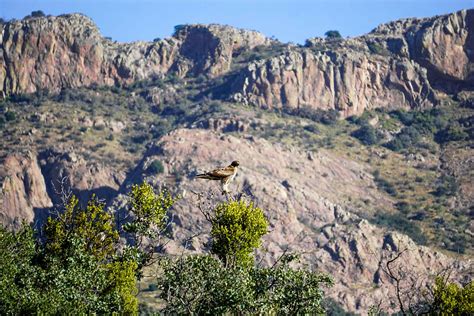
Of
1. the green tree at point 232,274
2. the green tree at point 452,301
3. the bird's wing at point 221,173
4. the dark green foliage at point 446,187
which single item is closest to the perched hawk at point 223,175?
the bird's wing at point 221,173

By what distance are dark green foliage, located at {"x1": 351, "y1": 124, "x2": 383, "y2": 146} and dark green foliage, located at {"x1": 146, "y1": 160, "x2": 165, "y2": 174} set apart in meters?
50.0

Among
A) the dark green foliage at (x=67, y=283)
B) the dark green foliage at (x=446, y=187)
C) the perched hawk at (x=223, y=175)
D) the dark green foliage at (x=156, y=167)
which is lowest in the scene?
the dark green foliage at (x=446, y=187)

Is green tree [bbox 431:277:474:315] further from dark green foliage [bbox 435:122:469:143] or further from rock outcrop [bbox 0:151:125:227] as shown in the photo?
dark green foliage [bbox 435:122:469:143]

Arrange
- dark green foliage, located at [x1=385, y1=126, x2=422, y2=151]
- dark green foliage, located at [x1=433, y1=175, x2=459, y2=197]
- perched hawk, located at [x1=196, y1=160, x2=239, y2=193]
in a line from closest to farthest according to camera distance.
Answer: perched hawk, located at [x1=196, y1=160, x2=239, y2=193]
dark green foliage, located at [x1=433, y1=175, x2=459, y2=197]
dark green foliage, located at [x1=385, y1=126, x2=422, y2=151]

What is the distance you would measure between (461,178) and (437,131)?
29311mm

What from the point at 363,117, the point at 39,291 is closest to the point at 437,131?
the point at 363,117

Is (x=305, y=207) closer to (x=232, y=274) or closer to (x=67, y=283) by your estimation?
(x=67, y=283)

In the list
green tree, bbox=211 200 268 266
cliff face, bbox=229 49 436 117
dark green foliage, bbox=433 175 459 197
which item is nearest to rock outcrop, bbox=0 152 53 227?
cliff face, bbox=229 49 436 117

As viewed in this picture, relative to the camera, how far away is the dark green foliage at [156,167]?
144375mm

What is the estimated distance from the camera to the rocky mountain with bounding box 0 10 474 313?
127m

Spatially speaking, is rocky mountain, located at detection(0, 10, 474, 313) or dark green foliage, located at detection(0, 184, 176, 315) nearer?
dark green foliage, located at detection(0, 184, 176, 315)

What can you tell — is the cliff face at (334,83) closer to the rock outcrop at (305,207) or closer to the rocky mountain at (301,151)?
the rocky mountain at (301,151)

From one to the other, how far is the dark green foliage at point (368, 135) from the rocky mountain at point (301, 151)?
0.37m

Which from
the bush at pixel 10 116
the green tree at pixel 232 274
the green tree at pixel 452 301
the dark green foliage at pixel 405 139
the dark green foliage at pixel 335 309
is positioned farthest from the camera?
the bush at pixel 10 116
